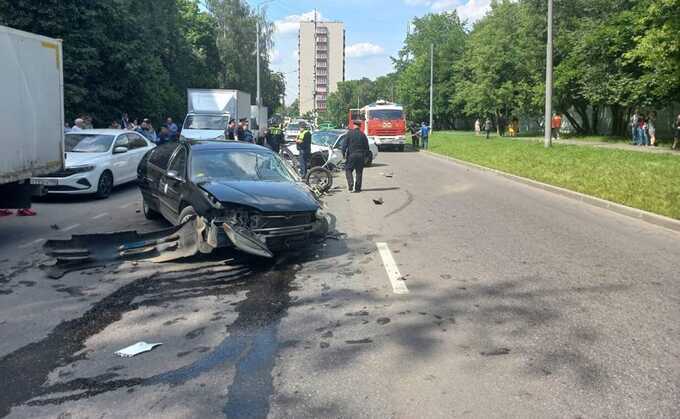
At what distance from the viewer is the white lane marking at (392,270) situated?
21.7ft

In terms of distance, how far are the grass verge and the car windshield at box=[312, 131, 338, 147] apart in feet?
19.3

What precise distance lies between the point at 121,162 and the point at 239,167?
7.50 meters

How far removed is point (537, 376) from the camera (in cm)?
430

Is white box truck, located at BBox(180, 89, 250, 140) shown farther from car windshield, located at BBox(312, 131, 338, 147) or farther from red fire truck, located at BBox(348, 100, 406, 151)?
red fire truck, located at BBox(348, 100, 406, 151)

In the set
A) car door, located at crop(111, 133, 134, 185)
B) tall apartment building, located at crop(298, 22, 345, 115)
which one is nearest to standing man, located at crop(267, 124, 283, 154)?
car door, located at crop(111, 133, 134, 185)

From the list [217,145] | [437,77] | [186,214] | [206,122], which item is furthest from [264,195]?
[437,77]

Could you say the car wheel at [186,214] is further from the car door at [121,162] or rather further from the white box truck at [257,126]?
the white box truck at [257,126]

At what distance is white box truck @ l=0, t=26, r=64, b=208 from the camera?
8586 mm

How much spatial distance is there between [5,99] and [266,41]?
64968 millimetres

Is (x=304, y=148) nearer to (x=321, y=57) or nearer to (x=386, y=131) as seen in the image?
(x=386, y=131)

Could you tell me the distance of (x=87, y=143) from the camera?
1512 centimetres

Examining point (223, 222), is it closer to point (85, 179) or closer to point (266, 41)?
point (85, 179)

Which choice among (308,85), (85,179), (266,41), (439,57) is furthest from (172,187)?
(308,85)

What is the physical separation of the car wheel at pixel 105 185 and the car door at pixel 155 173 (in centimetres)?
352
